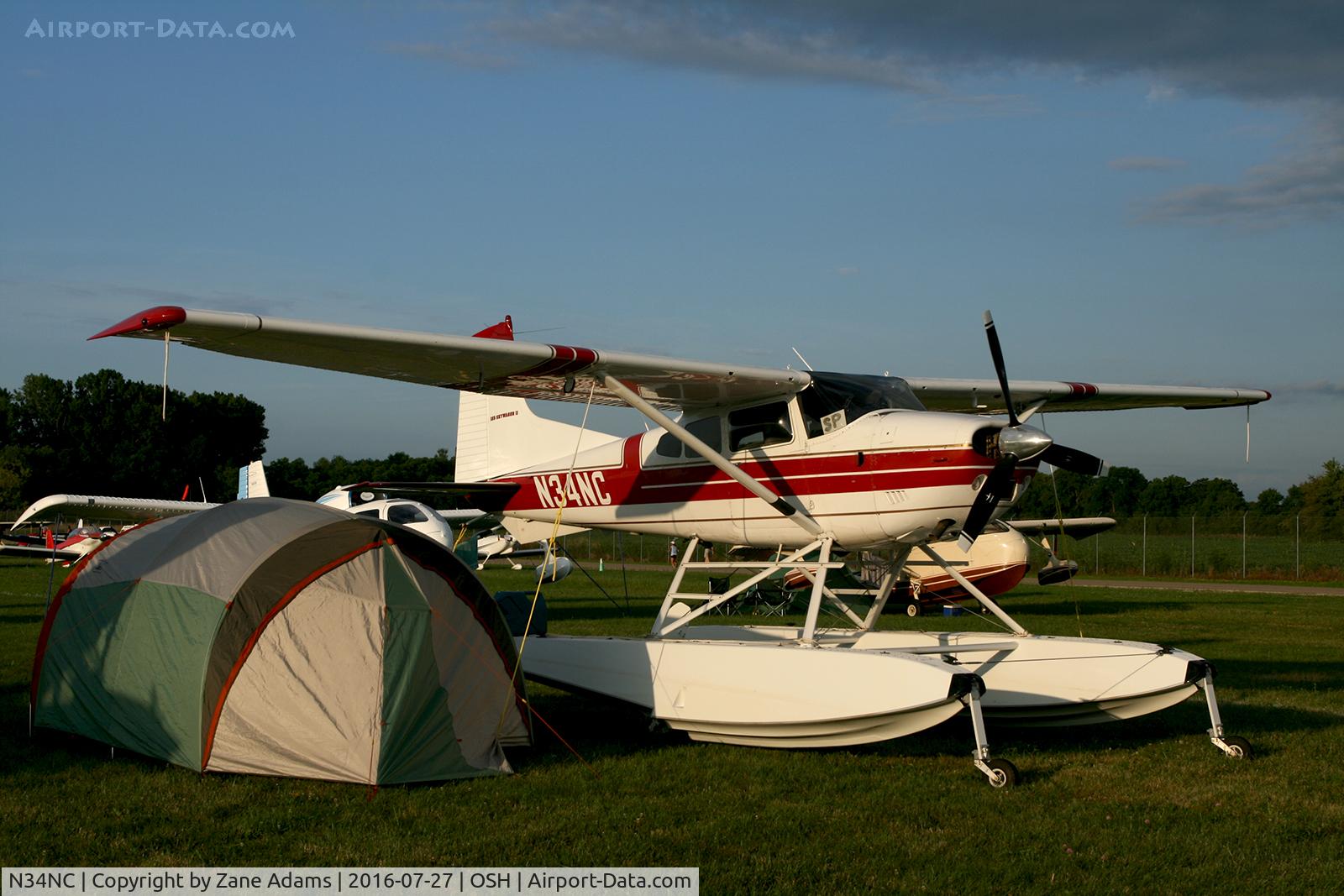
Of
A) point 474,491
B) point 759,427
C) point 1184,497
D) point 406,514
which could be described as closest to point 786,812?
point 759,427

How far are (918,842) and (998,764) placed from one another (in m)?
1.71

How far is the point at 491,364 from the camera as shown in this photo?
948 centimetres

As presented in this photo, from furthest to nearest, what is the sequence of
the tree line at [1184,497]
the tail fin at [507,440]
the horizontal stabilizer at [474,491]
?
1. the tree line at [1184,497]
2. the tail fin at [507,440]
3. the horizontal stabilizer at [474,491]

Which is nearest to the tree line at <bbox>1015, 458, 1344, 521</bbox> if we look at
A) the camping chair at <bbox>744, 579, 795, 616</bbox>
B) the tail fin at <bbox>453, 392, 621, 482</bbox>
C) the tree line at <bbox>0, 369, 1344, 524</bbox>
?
the tree line at <bbox>0, 369, 1344, 524</bbox>

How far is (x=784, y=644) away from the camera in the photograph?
913 cm

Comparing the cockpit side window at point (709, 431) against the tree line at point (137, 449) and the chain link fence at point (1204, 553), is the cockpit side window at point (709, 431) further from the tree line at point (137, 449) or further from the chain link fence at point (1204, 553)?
the tree line at point (137, 449)

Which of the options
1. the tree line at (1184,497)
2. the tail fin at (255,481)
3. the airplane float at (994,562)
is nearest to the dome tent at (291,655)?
the airplane float at (994,562)

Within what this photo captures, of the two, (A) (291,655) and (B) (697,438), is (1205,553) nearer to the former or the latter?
(B) (697,438)

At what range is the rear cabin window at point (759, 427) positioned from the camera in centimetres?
1016

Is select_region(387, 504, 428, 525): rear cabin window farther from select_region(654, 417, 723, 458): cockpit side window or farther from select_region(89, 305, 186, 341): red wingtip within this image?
select_region(89, 305, 186, 341): red wingtip

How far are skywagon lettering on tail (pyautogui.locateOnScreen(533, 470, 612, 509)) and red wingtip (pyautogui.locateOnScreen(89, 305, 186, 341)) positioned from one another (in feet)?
15.4

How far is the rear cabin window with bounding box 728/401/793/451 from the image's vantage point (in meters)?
10.2

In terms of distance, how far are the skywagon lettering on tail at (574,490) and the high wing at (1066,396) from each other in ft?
11.2

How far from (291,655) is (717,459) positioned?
3.99 metres
